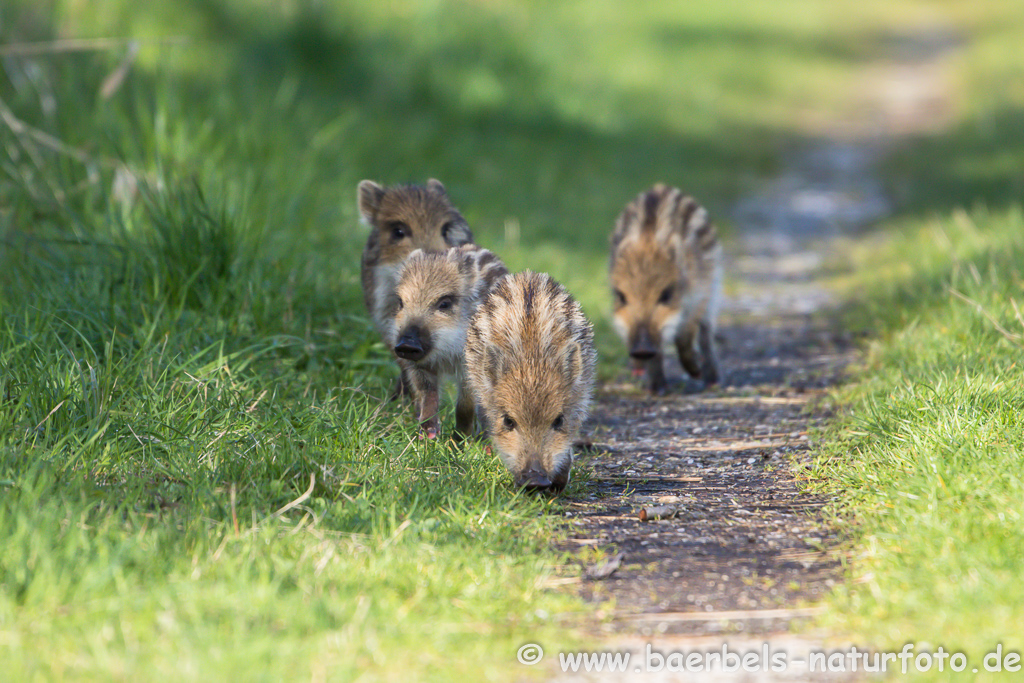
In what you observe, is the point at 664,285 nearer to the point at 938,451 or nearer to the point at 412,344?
the point at 412,344

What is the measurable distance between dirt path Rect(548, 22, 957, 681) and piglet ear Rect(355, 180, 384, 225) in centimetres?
188

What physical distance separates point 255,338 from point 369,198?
3.93 feet

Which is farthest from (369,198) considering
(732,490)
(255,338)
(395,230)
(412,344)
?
(732,490)

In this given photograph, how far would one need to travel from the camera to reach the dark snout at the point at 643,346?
734 cm

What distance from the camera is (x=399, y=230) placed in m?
6.77

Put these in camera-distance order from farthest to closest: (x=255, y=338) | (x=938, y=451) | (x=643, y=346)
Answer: (x=643, y=346), (x=255, y=338), (x=938, y=451)

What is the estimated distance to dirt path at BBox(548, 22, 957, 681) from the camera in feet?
12.6

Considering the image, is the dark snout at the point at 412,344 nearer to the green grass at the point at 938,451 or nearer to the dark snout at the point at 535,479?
the dark snout at the point at 535,479

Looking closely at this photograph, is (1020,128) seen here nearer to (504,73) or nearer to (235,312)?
(504,73)

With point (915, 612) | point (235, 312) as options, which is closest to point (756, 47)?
point (235, 312)

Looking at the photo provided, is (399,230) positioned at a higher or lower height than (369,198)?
lower

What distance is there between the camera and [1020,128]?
14266mm

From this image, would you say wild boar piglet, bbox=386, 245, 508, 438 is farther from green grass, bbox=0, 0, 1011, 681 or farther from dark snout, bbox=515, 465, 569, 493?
dark snout, bbox=515, 465, 569, 493

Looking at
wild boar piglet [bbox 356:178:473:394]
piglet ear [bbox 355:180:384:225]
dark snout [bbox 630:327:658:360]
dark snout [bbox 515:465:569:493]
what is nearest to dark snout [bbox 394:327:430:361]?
wild boar piglet [bbox 356:178:473:394]
